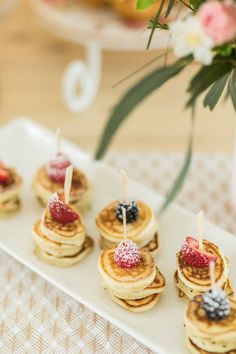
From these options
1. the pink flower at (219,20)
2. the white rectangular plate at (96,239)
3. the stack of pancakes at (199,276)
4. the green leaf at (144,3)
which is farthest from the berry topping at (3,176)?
the pink flower at (219,20)

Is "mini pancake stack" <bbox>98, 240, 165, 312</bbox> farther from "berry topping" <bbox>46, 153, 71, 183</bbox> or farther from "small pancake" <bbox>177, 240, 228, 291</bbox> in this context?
"berry topping" <bbox>46, 153, 71, 183</bbox>

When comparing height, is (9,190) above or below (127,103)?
below

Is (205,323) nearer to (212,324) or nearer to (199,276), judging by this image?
(212,324)

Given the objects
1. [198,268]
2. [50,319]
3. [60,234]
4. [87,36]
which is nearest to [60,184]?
[60,234]

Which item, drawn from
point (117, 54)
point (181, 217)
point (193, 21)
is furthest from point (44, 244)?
point (117, 54)

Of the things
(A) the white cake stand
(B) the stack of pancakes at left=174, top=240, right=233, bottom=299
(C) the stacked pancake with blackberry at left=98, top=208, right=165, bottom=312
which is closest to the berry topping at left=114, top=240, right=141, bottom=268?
(C) the stacked pancake with blackberry at left=98, top=208, right=165, bottom=312
